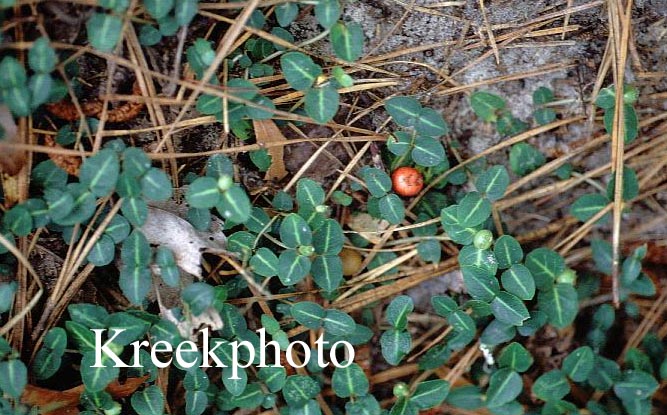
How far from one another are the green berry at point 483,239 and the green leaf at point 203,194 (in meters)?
0.84

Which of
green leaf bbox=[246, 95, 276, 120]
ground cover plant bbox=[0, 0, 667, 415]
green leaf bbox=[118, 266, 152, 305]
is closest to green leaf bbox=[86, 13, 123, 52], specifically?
ground cover plant bbox=[0, 0, 667, 415]

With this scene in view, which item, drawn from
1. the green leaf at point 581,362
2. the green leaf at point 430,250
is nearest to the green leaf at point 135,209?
the green leaf at point 430,250

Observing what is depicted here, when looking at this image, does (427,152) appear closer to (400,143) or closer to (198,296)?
(400,143)

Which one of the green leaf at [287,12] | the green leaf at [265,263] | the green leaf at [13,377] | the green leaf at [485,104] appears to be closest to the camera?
the green leaf at [13,377]

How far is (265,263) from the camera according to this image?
217cm

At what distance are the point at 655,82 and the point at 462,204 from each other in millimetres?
876

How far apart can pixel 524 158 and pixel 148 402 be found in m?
Answer: 1.54

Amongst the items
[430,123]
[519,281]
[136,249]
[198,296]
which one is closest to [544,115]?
[430,123]

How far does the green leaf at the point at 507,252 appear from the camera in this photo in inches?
89.0

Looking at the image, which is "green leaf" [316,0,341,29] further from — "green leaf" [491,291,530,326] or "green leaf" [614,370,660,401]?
"green leaf" [614,370,660,401]

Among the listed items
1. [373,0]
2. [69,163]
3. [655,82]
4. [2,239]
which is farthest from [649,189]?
[2,239]

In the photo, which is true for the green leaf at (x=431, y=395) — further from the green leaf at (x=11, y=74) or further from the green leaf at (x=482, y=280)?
the green leaf at (x=11, y=74)

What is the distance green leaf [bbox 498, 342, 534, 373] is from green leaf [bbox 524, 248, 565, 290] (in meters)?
0.22

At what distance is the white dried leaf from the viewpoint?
2.15 metres
